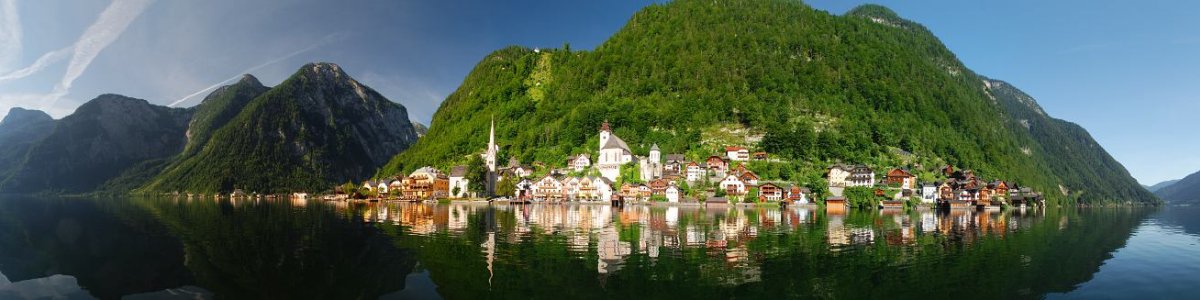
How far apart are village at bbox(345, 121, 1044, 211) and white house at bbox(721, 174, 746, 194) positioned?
199 mm

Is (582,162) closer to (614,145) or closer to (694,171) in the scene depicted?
(614,145)

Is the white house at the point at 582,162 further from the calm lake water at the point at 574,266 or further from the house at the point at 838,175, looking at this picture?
the calm lake water at the point at 574,266

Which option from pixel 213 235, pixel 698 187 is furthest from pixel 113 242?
pixel 698 187

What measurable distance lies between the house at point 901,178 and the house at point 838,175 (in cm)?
867

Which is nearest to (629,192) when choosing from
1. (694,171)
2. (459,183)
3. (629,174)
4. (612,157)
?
(629,174)

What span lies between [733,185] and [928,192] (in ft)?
142

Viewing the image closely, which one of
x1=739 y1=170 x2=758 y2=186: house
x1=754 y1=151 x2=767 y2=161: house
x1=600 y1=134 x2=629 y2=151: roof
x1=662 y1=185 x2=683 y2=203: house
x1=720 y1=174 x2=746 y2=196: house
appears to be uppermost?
x1=600 y1=134 x2=629 y2=151: roof

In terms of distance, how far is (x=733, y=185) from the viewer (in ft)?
381

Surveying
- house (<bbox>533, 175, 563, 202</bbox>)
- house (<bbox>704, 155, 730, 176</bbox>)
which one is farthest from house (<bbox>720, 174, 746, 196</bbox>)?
house (<bbox>533, 175, 563, 202</bbox>)

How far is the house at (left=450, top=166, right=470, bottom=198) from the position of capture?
14470 centimetres

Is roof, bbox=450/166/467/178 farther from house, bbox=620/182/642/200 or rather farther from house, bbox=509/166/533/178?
house, bbox=620/182/642/200

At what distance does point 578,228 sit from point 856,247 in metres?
23.2

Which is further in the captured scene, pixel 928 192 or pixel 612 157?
pixel 612 157

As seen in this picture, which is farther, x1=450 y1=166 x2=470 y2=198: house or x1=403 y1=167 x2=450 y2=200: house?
x1=403 y1=167 x2=450 y2=200: house
